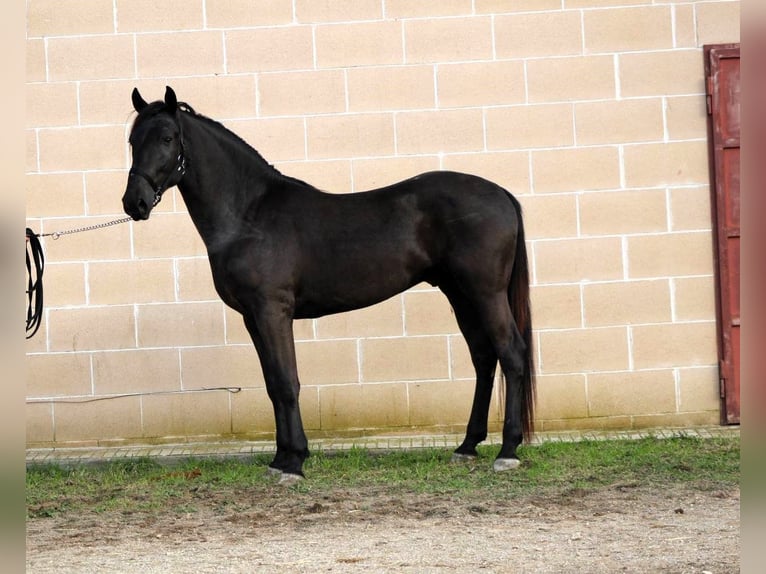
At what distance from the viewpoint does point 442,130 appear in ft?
19.4

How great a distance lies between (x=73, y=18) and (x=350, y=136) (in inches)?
76.3

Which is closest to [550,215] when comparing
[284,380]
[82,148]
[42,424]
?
[284,380]

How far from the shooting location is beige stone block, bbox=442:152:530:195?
19.4 feet

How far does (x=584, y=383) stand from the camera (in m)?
5.88

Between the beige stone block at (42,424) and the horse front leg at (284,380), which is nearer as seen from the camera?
the horse front leg at (284,380)

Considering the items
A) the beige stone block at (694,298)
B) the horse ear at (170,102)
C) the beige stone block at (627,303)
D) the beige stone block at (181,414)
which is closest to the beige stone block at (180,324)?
the beige stone block at (181,414)

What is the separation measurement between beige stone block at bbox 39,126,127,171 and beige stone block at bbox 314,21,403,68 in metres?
1.41

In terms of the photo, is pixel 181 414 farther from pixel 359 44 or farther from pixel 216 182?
pixel 359 44

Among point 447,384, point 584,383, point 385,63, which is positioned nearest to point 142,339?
point 447,384

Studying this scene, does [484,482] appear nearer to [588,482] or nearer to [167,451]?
[588,482]

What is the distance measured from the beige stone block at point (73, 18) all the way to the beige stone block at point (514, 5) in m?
2.38

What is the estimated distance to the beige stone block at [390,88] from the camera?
5.91 m

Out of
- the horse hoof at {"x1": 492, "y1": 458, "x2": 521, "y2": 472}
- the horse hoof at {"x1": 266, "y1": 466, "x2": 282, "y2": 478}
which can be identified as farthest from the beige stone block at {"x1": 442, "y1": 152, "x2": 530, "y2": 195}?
the horse hoof at {"x1": 266, "y1": 466, "x2": 282, "y2": 478}

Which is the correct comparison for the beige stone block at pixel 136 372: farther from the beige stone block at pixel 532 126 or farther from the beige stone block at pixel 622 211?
the beige stone block at pixel 622 211
